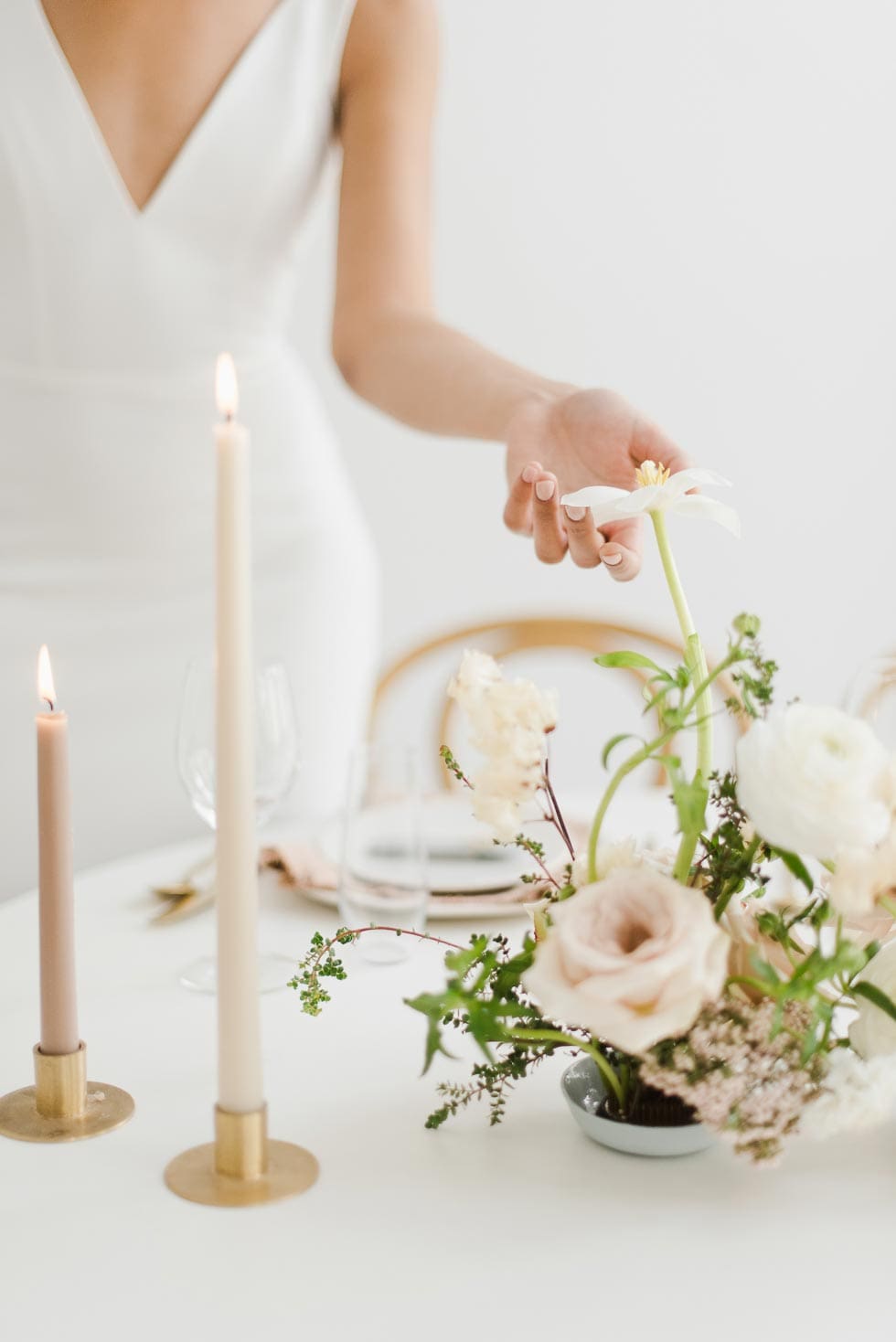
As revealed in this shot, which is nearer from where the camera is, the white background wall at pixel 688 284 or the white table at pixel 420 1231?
the white table at pixel 420 1231

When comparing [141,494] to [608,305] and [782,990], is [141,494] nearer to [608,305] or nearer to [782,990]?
[782,990]

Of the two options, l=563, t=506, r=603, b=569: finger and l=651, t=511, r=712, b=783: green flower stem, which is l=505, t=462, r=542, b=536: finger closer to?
l=563, t=506, r=603, b=569: finger

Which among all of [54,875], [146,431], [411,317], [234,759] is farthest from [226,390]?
[146,431]

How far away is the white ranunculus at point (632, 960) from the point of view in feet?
1.90

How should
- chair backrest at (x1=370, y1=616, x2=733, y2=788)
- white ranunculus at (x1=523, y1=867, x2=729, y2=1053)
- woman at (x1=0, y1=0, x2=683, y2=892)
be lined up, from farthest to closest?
chair backrest at (x1=370, y1=616, x2=733, y2=788) → woman at (x1=0, y1=0, x2=683, y2=892) → white ranunculus at (x1=523, y1=867, x2=729, y2=1053)

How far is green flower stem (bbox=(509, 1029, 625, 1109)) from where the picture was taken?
675 mm

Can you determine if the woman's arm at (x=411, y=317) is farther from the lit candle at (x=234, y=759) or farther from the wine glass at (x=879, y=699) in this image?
the lit candle at (x=234, y=759)

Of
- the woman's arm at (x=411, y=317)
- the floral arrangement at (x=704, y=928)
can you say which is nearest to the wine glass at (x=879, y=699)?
the floral arrangement at (x=704, y=928)

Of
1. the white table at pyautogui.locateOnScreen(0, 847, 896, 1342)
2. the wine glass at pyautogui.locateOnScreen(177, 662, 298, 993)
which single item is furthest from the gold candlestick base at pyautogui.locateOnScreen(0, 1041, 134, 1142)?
the wine glass at pyautogui.locateOnScreen(177, 662, 298, 993)

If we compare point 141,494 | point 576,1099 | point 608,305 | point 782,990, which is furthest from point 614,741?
point 608,305

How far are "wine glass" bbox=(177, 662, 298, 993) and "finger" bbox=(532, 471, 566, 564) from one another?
22cm

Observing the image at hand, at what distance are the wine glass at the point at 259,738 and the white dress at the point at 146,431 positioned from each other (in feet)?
1.95

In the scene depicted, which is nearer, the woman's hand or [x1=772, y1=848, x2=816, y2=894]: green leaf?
[x1=772, y1=848, x2=816, y2=894]: green leaf

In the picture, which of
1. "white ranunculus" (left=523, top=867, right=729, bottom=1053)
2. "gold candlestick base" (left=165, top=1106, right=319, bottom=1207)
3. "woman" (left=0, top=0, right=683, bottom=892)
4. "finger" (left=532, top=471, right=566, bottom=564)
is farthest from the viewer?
"woman" (left=0, top=0, right=683, bottom=892)
